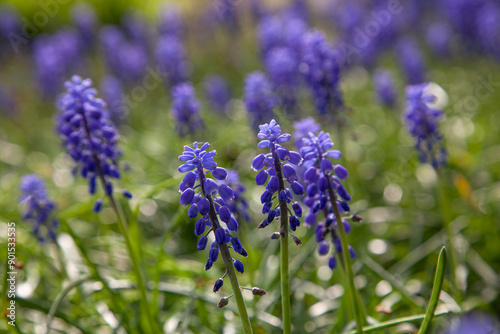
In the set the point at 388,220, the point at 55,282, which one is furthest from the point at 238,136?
the point at 55,282

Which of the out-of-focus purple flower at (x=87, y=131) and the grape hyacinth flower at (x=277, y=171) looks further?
the out-of-focus purple flower at (x=87, y=131)

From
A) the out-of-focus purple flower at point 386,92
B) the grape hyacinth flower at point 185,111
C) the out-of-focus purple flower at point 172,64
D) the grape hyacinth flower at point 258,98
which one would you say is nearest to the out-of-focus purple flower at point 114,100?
the out-of-focus purple flower at point 172,64

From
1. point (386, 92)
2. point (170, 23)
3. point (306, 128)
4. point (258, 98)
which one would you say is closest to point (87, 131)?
point (306, 128)

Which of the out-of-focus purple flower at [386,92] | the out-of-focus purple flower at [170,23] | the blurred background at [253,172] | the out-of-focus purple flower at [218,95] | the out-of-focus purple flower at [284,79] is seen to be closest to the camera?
the blurred background at [253,172]

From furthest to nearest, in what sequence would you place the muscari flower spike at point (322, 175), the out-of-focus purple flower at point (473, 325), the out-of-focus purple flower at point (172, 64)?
the out-of-focus purple flower at point (172, 64)
the muscari flower spike at point (322, 175)
the out-of-focus purple flower at point (473, 325)

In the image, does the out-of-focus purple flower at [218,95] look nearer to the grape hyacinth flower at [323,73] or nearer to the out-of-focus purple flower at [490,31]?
the grape hyacinth flower at [323,73]

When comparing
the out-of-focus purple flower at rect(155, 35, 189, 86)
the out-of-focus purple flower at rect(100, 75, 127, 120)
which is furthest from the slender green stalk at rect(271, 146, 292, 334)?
the out-of-focus purple flower at rect(100, 75, 127, 120)

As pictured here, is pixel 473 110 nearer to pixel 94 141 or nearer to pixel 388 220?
pixel 388 220
